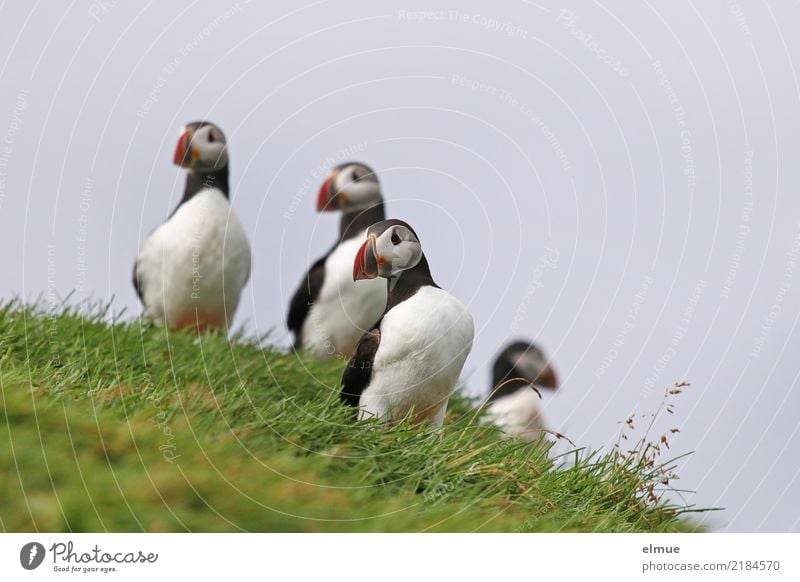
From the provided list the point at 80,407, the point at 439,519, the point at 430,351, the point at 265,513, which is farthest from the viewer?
the point at 430,351

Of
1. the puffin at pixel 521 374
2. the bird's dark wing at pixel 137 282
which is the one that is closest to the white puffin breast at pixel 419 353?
the puffin at pixel 521 374

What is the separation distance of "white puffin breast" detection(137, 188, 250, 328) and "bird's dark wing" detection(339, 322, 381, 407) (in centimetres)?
271

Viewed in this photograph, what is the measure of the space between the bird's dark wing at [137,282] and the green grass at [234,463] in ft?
6.48

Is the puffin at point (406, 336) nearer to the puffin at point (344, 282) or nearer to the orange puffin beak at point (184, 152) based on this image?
the puffin at point (344, 282)

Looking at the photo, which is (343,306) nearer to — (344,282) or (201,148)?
(344,282)

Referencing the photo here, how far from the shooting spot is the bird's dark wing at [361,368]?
4.39 meters

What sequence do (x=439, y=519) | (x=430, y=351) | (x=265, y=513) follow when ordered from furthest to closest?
(x=430, y=351) < (x=439, y=519) < (x=265, y=513)

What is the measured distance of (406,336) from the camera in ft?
14.0

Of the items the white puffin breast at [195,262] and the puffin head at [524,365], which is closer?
the white puffin breast at [195,262]

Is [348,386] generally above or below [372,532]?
above
